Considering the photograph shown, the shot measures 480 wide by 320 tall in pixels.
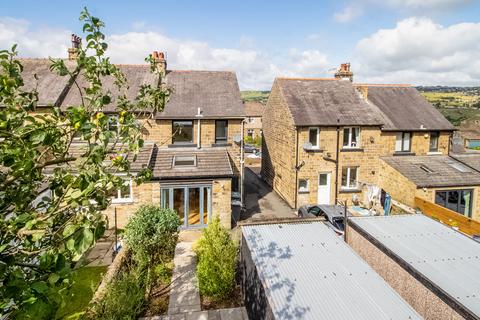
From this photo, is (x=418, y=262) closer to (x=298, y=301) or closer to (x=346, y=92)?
(x=298, y=301)

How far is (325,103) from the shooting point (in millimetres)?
20672

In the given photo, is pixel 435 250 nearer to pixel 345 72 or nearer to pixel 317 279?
pixel 317 279

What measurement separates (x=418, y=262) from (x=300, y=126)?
12.6m

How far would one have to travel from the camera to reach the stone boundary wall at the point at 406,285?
6188 millimetres

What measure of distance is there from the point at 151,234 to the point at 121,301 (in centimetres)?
332

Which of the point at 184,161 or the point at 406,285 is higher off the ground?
the point at 184,161

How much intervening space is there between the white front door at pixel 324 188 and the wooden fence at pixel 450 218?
5001 mm

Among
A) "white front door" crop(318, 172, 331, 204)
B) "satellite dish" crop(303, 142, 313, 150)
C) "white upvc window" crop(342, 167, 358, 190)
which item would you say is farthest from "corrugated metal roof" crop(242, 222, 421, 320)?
"white upvc window" crop(342, 167, 358, 190)

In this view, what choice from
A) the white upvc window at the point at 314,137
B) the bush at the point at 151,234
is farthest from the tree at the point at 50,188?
the white upvc window at the point at 314,137

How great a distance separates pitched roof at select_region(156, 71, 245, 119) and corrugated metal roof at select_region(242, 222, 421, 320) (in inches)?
402

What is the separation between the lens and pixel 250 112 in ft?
187

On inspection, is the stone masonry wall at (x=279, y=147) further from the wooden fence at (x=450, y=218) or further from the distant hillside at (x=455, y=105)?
the distant hillside at (x=455, y=105)

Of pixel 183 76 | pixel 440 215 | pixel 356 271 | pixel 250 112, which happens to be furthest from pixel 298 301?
pixel 250 112

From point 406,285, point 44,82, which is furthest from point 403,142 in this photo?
point 44,82
